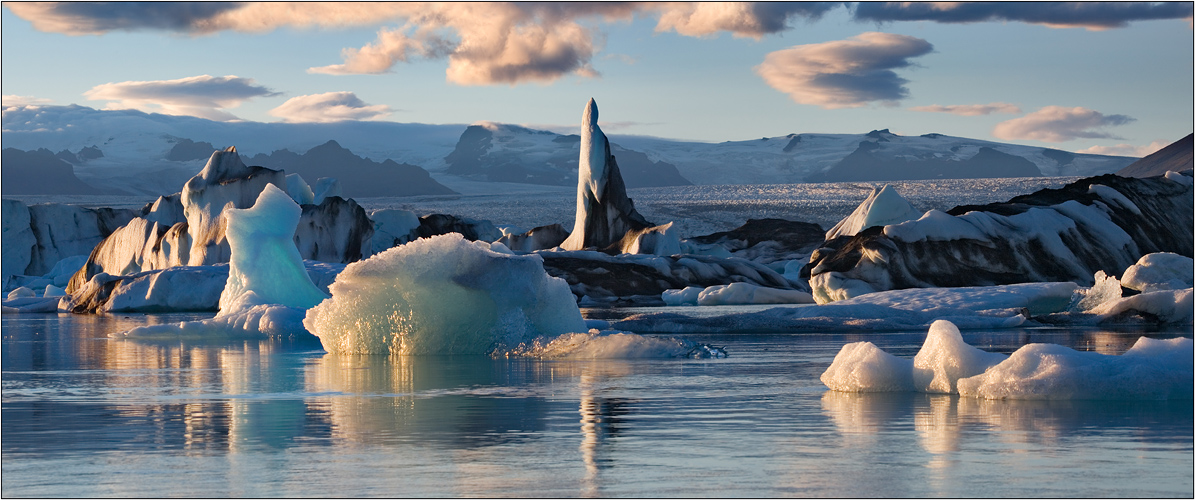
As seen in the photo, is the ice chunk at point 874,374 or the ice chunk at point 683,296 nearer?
the ice chunk at point 874,374

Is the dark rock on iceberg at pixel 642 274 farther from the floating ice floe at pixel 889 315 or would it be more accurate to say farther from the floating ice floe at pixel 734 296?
the floating ice floe at pixel 889 315

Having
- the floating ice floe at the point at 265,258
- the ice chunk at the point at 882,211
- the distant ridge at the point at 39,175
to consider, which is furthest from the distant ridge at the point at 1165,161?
the distant ridge at the point at 39,175

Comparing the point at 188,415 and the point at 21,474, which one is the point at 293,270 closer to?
the point at 188,415

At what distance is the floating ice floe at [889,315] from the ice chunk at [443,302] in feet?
12.5

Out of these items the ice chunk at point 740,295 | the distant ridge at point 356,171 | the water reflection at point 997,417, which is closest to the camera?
the water reflection at point 997,417

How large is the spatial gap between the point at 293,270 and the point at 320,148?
15377cm

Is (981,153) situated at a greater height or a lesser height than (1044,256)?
greater

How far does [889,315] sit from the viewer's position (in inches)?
669

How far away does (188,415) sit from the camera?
670cm

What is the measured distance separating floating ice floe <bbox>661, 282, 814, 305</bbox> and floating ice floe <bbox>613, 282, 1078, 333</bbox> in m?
7.97

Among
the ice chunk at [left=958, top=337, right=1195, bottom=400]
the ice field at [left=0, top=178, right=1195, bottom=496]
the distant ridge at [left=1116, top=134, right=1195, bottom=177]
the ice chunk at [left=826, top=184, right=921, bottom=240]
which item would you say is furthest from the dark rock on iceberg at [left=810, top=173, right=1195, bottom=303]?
the distant ridge at [left=1116, top=134, right=1195, bottom=177]

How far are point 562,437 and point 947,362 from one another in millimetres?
2660

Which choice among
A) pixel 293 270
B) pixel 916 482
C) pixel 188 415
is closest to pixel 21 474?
pixel 188 415

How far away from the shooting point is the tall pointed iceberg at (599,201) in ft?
131
